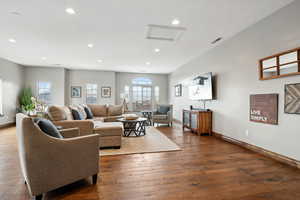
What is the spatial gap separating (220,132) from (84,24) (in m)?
4.37

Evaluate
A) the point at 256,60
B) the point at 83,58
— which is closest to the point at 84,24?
the point at 83,58

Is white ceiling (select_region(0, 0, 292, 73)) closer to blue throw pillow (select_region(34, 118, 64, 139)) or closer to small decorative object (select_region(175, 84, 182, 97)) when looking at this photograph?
blue throw pillow (select_region(34, 118, 64, 139))

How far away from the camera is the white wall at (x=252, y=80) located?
2420mm

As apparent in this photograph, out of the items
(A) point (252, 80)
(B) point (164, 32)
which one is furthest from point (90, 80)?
(A) point (252, 80)

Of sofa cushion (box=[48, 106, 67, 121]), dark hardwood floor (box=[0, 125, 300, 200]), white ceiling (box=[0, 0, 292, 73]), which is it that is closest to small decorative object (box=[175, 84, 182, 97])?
white ceiling (box=[0, 0, 292, 73])

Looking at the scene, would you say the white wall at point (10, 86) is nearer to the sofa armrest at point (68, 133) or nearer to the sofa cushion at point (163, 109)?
the sofa armrest at point (68, 133)

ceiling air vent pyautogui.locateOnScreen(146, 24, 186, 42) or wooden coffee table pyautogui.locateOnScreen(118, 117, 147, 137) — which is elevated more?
ceiling air vent pyautogui.locateOnScreen(146, 24, 186, 42)

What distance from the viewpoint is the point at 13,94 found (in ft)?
19.8

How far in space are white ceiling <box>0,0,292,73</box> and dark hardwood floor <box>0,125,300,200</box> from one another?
2678 mm

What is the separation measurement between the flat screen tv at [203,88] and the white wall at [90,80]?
4529 millimetres

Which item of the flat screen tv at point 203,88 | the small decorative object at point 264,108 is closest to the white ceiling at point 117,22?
the flat screen tv at point 203,88

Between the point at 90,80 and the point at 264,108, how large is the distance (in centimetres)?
747

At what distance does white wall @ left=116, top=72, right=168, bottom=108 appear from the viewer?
834cm

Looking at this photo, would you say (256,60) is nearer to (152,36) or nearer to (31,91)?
(152,36)
